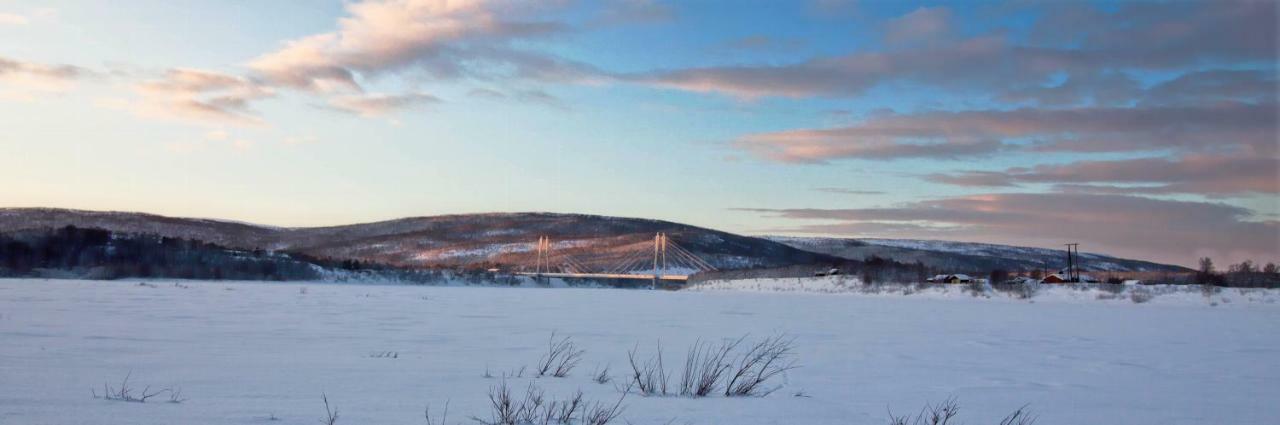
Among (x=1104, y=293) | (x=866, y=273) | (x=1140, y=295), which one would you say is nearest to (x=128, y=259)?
(x=866, y=273)

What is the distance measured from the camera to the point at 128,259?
68.0m

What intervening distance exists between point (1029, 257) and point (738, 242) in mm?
64496

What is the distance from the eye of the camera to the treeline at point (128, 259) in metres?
57.3

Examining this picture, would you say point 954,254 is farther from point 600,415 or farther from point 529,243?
point 600,415

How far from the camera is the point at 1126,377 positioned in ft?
22.6

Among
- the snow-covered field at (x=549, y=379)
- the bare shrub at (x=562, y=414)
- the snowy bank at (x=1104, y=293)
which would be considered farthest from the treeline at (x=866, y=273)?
the bare shrub at (x=562, y=414)

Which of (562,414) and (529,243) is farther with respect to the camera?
(529,243)

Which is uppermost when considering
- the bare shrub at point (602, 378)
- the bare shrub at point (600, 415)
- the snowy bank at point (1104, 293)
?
the snowy bank at point (1104, 293)

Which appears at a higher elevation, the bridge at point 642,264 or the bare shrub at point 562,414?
the bridge at point 642,264

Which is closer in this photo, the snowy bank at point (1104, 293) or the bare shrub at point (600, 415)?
the bare shrub at point (600, 415)

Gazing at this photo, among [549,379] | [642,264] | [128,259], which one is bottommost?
[549,379]

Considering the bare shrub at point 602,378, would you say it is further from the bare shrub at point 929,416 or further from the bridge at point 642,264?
the bridge at point 642,264

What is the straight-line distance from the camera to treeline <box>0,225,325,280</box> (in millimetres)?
57344

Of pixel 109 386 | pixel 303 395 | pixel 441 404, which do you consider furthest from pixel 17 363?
pixel 441 404
